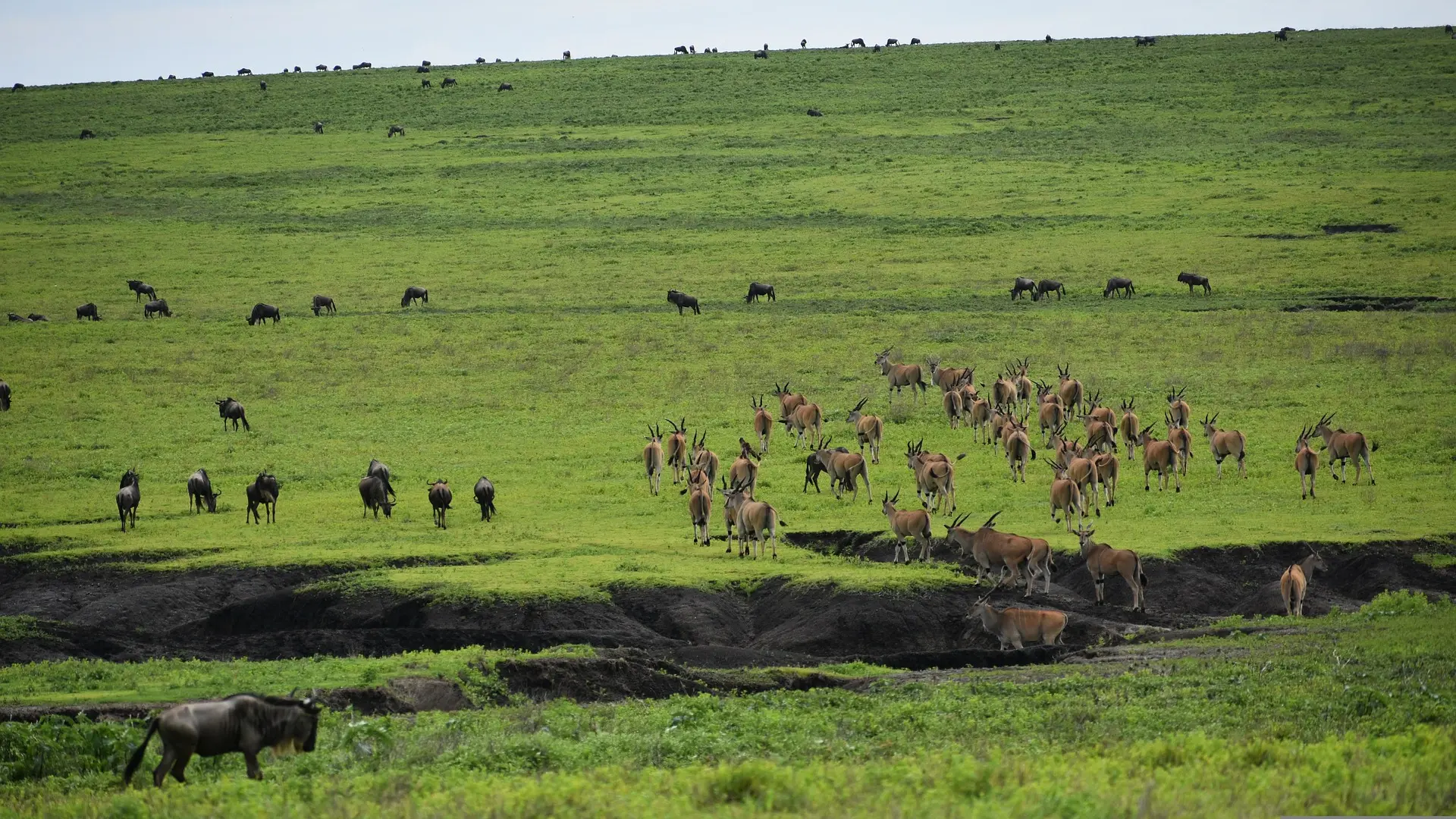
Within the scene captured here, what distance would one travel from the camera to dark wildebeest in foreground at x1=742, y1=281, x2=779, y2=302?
188ft

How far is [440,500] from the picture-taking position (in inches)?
1106

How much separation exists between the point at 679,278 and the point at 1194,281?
19731mm

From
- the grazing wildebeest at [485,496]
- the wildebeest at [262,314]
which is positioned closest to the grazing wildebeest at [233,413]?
the grazing wildebeest at [485,496]

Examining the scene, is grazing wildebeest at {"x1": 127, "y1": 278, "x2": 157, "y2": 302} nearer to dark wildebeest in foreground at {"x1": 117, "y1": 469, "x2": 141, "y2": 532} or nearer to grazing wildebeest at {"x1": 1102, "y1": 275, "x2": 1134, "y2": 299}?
dark wildebeest in foreground at {"x1": 117, "y1": 469, "x2": 141, "y2": 532}

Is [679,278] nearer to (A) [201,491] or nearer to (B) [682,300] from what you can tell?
(B) [682,300]

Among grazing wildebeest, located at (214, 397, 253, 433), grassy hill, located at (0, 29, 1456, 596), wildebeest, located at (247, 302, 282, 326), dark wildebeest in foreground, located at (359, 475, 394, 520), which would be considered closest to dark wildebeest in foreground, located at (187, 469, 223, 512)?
grassy hill, located at (0, 29, 1456, 596)

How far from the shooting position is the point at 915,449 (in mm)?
31000

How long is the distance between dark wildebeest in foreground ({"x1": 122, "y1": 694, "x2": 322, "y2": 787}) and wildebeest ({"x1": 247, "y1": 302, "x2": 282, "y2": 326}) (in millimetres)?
42905

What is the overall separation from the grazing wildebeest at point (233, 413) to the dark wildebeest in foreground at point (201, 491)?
797cm

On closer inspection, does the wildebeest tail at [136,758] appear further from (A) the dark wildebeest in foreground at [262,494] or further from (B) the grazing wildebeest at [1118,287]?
(B) the grazing wildebeest at [1118,287]

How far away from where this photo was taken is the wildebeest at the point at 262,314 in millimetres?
54125

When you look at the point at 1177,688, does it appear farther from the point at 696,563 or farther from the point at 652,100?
the point at 652,100

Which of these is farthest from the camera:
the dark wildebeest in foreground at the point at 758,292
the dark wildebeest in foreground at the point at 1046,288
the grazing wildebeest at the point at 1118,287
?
the dark wildebeest in foreground at the point at 758,292

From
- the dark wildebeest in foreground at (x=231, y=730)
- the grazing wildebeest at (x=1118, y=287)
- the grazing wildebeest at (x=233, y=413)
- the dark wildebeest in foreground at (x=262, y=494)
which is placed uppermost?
the grazing wildebeest at (x=1118, y=287)
